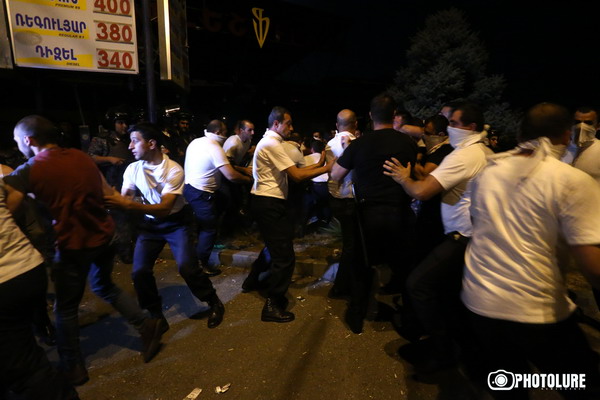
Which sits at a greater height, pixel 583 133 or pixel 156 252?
pixel 583 133

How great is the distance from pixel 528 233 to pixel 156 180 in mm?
2895

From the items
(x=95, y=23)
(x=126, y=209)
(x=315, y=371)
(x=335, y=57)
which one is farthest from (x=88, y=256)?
(x=335, y=57)

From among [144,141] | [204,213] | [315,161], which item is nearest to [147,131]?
[144,141]

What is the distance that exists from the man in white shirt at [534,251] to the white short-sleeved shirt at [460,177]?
0.73 meters

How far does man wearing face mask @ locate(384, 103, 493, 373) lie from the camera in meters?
2.56

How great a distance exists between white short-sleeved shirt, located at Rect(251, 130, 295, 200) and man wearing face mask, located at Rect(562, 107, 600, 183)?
2.59 metres

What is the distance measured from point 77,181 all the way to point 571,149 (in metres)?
4.70

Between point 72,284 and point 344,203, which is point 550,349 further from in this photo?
point 72,284

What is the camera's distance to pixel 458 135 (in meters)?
2.69

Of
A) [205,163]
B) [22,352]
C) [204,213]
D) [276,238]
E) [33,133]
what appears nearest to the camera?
[22,352]

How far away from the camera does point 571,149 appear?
387 cm

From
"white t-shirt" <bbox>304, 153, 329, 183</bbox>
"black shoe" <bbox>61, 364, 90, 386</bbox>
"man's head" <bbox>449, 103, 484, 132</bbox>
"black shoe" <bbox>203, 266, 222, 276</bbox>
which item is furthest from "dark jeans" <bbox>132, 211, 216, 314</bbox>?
"man's head" <bbox>449, 103, 484, 132</bbox>

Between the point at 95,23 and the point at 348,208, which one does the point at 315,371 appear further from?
the point at 95,23

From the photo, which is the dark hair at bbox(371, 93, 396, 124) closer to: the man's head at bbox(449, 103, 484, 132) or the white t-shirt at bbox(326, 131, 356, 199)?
the man's head at bbox(449, 103, 484, 132)
